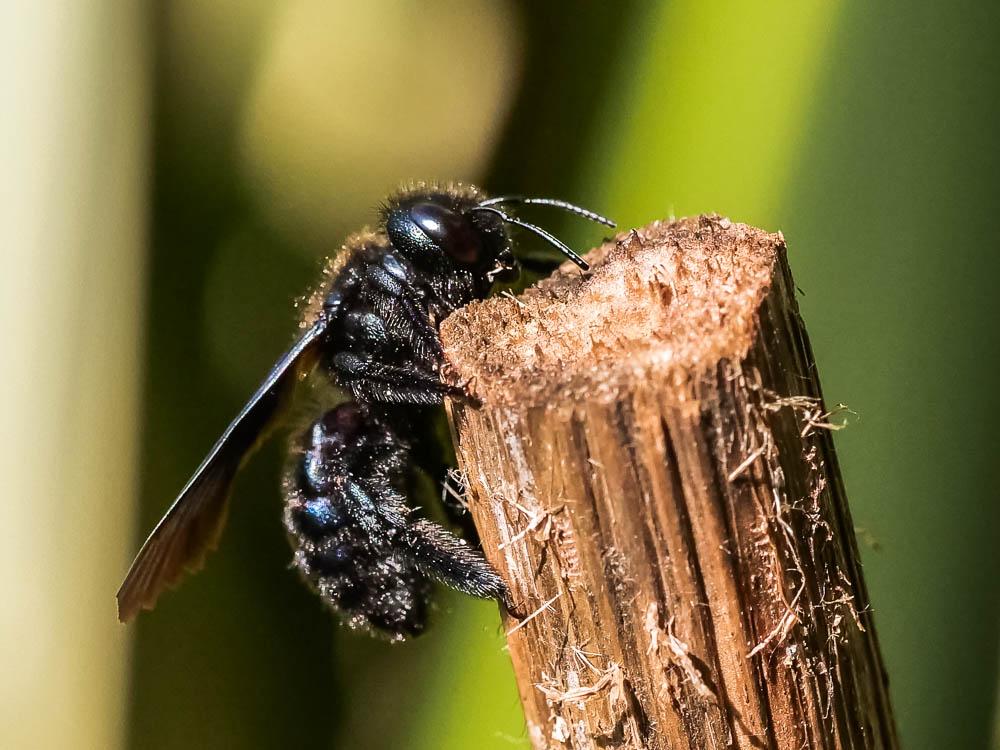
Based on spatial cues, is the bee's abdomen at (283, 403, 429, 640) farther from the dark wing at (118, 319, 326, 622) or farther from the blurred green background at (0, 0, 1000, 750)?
the blurred green background at (0, 0, 1000, 750)

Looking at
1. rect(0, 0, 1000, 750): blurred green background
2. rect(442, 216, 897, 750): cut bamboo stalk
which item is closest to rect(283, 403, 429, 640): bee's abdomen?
rect(0, 0, 1000, 750): blurred green background

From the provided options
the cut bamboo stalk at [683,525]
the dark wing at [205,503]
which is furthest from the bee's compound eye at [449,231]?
the cut bamboo stalk at [683,525]

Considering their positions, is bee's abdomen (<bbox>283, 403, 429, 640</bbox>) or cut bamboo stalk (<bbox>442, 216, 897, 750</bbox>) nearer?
cut bamboo stalk (<bbox>442, 216, 897, 750</bbox>)

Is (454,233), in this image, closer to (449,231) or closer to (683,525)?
(449,231)

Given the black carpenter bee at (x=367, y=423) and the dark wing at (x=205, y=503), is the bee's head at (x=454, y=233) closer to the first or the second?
the black carpenter bee at (x=367, y=423)

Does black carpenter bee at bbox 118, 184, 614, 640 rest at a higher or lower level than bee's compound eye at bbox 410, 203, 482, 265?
lower

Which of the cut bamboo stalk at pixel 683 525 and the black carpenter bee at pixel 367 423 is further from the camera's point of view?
the black carpenter bee at pixel 367 423

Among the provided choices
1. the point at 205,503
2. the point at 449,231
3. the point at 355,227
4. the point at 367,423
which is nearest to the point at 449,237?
the point at 449,231
